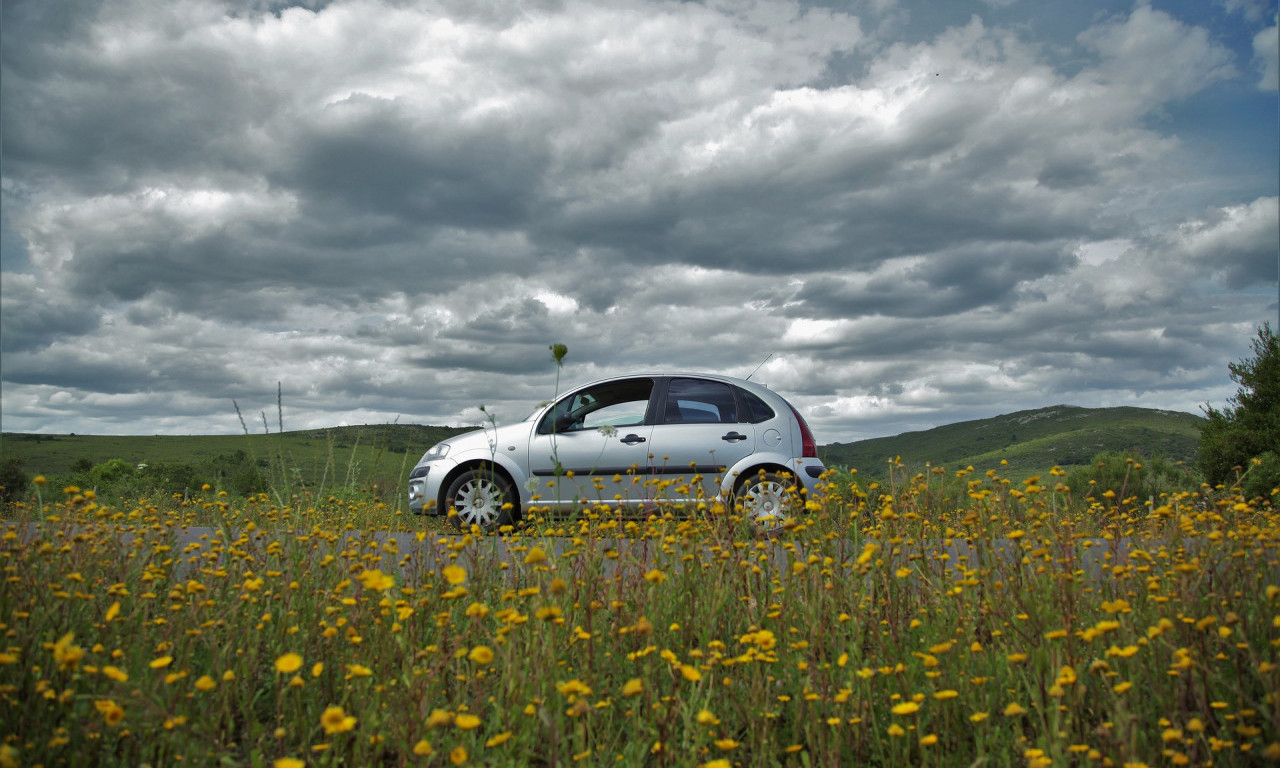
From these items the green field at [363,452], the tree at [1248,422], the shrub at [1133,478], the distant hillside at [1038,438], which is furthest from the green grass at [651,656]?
the distant hillside at [1038,438]

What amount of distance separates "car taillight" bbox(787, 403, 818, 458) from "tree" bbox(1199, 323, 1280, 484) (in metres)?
18.3

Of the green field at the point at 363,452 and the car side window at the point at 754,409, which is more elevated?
the car side window at the point at 754,409

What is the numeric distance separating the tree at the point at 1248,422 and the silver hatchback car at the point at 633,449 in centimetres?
1878

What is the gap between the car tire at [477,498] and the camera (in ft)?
29.2

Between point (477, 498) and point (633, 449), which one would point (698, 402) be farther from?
point (477, 498)

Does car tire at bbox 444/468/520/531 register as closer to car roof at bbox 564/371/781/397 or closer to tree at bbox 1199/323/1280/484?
car roof at bbox 564/371/781/397

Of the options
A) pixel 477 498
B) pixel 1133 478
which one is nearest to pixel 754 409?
pixel 477 498

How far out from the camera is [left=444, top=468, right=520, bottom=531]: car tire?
8.89 m

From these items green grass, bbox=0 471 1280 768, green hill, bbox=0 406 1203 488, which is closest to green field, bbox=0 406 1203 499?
green hill, bbox=0 406 1203 488

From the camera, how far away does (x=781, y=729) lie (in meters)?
3.05

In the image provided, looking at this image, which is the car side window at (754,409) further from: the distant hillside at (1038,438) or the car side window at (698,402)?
the distant hillside at (1038,438)

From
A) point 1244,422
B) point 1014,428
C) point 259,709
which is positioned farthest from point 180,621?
point 1014,428

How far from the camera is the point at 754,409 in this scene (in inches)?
353

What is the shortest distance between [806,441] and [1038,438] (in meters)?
86.8
